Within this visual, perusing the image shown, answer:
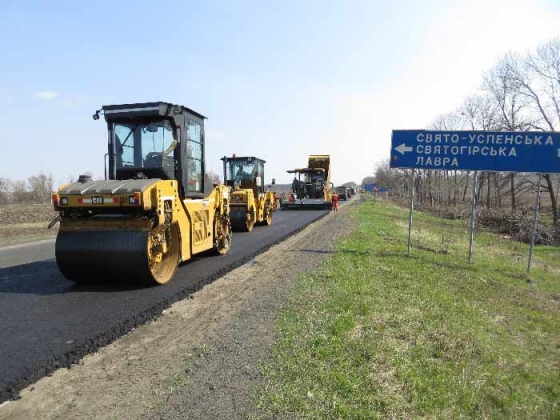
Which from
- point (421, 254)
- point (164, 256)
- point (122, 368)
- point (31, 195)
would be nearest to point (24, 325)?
point (122, 368)

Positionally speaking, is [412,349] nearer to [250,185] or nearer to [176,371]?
[176,371]

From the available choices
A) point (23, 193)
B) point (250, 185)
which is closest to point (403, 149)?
point (250, 185)

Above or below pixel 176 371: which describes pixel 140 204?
above

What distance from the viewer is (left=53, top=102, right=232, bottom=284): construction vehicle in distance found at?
6004mm

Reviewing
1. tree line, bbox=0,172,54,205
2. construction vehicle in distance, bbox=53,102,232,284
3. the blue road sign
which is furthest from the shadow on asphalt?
tree line, bbox=0,172,54,205

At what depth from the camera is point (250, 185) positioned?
16.6 m

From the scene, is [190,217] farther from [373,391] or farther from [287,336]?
[373,391]

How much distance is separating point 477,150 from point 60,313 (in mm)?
8831

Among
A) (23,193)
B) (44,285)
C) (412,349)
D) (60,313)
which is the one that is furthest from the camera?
(23,193)

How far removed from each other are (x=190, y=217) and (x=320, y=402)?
5.05 m

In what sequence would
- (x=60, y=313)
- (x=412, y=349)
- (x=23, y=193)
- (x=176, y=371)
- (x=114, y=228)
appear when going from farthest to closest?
(x=23, y=193)
(x=114, y=228)
(x=60, y=313)
(x=412, y=349)
(x=176, y=371)

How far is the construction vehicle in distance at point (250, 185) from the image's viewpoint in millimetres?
15198

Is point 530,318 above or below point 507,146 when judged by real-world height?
below

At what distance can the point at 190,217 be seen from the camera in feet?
24.6
